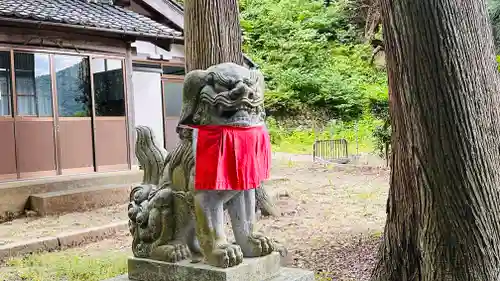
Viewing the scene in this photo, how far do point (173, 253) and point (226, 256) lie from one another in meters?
0.39

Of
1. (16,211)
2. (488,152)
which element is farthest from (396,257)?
(16,211)

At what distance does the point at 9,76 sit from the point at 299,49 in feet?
61.4

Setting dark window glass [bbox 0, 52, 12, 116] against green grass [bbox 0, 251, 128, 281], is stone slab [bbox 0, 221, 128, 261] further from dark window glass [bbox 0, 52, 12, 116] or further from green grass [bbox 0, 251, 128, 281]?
dark window glass [bbox 0, 52, 12, 116]

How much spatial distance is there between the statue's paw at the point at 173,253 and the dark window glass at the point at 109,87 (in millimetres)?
8420

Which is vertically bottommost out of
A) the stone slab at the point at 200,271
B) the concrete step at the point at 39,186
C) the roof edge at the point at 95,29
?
the concrete step at the point at 39,186

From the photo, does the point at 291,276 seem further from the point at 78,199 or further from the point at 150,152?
the point at 78,199

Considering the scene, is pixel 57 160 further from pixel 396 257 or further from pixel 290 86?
pixel 290 86

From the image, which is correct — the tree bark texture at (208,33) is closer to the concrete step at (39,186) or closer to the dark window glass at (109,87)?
the concrete step at (39,186)

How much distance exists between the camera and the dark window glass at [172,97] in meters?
14.2

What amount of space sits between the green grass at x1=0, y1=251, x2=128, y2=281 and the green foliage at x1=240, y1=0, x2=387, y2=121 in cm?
1784

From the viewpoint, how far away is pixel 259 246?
3.00 meters

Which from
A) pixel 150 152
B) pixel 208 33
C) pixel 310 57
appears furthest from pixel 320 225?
pixel 310 57

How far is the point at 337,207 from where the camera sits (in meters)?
9.59

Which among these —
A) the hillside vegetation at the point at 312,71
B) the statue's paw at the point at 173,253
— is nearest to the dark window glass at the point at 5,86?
the statue's paw at the point at 173,253
